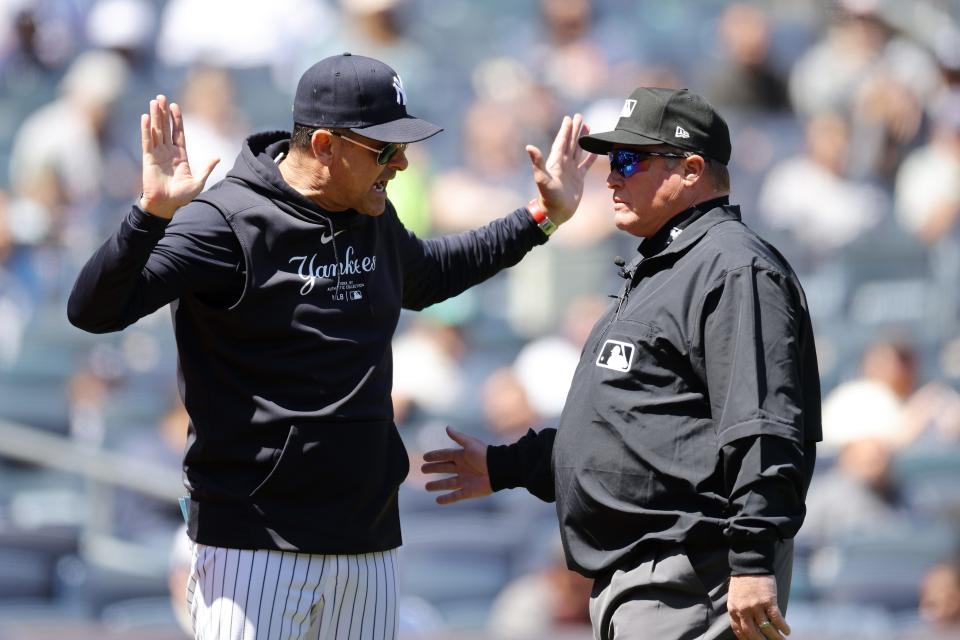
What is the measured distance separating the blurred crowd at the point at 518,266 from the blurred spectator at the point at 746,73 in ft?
0.07

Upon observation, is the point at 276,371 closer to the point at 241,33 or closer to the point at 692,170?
the point at 692,170

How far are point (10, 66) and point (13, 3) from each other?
1.26 feet

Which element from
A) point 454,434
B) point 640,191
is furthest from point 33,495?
point 640,191

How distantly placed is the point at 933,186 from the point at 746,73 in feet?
4.90

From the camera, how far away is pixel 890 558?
640 centimetres

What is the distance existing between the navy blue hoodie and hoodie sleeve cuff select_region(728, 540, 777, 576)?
2.74 ft

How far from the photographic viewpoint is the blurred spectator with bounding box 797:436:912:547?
659 cm

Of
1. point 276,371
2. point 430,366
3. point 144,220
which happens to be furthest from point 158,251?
point 430,366

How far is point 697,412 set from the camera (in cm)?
298

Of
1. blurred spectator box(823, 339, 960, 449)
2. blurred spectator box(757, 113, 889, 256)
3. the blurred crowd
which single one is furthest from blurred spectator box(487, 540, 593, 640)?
blurred spectator box(757, 113, 889, 256)

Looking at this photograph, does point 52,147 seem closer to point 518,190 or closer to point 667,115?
point 518,190

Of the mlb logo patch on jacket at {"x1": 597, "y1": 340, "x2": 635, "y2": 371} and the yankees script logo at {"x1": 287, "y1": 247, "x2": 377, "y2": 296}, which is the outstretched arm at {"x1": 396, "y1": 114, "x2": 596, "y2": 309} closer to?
the yankees script logo at {"x1": 287, "y1": 247, "x2": 377, "y2": 296}

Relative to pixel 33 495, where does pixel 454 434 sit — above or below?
above

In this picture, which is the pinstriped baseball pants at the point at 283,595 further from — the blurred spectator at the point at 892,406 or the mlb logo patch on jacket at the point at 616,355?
the blurred spectator at the point at 892,406
